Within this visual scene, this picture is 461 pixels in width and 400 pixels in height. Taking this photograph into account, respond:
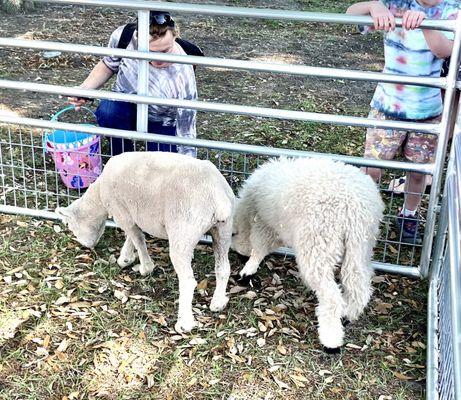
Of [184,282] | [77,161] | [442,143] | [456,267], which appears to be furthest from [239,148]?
[456,267]

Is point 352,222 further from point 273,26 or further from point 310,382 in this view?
point 273,26

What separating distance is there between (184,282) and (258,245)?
63 cm

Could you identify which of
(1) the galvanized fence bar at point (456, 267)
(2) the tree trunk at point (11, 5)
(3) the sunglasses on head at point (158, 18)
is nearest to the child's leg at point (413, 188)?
(1) the galvanized fence bar at point (456, 267)

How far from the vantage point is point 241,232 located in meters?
3.95

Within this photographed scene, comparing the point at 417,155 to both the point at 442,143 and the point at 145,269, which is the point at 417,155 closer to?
the point at 442,143

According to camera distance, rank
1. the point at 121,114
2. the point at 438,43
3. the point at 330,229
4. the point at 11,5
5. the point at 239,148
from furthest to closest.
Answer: the point at 11,5 < the point at 121,114 < the point at 239,148 < the point at 438,43 < the point at 330,229

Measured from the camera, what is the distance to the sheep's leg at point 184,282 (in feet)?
11.1

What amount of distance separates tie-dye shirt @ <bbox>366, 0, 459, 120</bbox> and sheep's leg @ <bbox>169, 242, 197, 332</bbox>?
5.68 feet

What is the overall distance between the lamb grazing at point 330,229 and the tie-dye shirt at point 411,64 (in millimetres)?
796

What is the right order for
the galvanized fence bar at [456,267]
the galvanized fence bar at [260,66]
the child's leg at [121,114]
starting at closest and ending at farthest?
→ the galvanized fence bar at [456,267] → the galvanized fence bar at [260,66] → the child's leg at [121,114]

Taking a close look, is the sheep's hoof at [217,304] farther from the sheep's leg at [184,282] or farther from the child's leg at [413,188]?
the child's leg at [413,188]

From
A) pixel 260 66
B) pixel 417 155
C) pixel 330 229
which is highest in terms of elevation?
pixel 260 66

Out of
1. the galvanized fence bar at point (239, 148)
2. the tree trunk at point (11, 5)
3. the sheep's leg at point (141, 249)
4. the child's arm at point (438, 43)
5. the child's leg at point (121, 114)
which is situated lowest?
the sheep's leg at point (141, 249)

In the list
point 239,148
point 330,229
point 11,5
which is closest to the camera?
point 330,229
